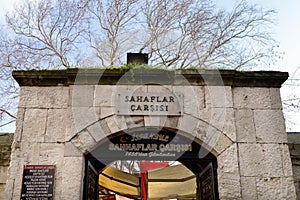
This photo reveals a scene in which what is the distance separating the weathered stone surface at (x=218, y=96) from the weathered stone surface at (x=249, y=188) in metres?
0.97

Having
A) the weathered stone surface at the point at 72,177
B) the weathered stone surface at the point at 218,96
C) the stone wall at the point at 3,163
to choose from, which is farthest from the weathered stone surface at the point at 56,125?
the weathered stone surface at the point at 218,96

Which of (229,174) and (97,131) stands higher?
(97,131)

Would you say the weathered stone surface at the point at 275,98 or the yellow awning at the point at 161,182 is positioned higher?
the weathered stone surface at the point at 275,98

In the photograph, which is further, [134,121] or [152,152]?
[152,152]

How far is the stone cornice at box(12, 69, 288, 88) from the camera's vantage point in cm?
445

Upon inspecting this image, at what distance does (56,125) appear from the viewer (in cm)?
428

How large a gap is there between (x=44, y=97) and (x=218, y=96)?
2.34 m

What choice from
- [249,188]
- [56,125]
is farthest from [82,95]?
[249,188]

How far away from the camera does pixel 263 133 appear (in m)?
4.32

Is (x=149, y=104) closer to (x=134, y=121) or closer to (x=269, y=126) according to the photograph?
(x=134, y=121)

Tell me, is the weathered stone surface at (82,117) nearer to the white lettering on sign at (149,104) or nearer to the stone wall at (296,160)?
the white lettering on sign at (149,104)

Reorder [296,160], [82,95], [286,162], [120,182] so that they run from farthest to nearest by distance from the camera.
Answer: [120,182] → [296,160] → [82,95] → [286,162]

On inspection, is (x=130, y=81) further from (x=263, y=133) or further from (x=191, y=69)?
(x=263, y=133)

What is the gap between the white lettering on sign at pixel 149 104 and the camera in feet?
14.2
